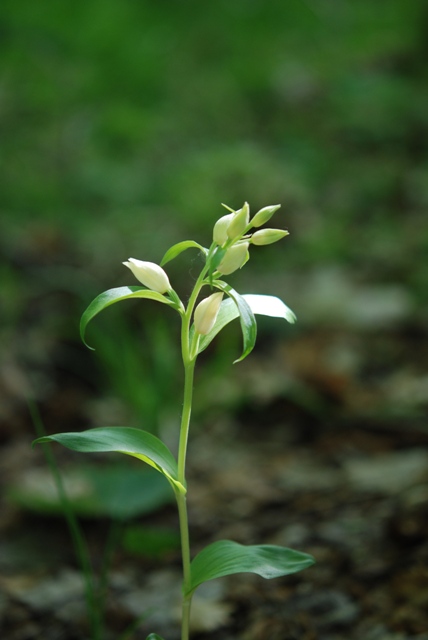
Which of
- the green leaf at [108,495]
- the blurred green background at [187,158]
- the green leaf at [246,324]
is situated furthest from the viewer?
the blurred green background at [187,158]

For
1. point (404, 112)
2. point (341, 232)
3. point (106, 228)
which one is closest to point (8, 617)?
point (106, 228)

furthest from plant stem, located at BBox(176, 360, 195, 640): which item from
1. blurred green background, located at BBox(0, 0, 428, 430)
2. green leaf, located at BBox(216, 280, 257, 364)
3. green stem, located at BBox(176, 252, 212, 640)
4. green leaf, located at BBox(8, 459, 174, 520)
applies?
blurred green background, located at BBox(0, 0, 428, 430)

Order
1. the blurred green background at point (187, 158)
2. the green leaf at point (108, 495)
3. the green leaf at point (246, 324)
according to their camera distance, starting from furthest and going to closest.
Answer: the blurred green background at point (187, 158), the green leaf at point (108, 495), the green leaf at point (246, 324)

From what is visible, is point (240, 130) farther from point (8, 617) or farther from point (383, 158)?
point (8, 617)

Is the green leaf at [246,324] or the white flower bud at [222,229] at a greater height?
the white flower bud at [222,229]

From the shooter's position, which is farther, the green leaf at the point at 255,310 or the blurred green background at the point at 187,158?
the blurred green background at the point at 187,158

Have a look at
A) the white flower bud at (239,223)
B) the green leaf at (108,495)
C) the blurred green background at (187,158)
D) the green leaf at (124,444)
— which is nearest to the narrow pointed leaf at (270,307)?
the white flower bud at (239,223)

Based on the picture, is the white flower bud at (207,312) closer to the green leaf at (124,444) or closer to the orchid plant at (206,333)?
the orchid plant at (206,333)

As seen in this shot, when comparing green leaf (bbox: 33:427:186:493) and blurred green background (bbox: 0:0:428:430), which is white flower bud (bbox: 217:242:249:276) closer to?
green leaf (bbox: 33:427:186:493)
